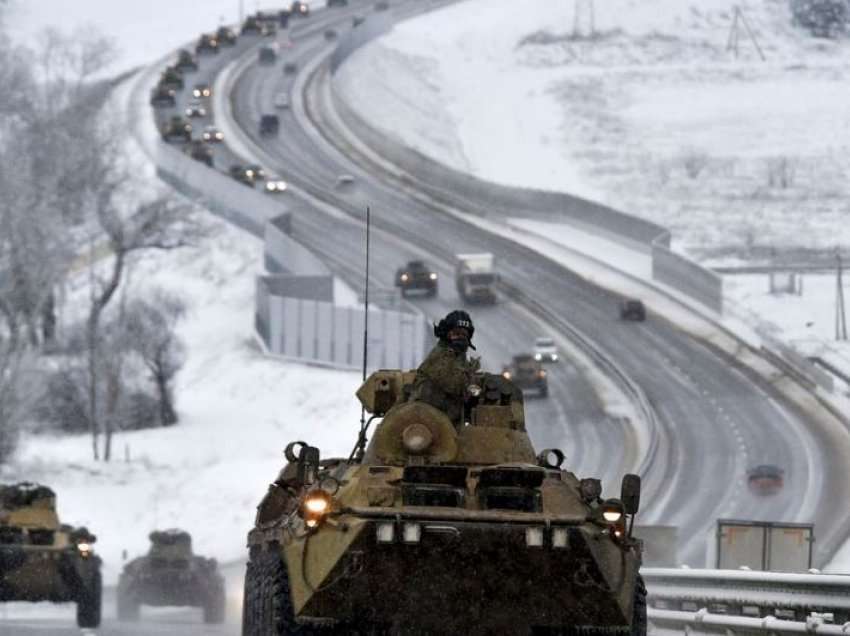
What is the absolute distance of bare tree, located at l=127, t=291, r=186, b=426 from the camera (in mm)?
67375

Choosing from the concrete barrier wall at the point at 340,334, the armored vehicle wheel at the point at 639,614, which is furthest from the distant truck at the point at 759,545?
the concrete barrier wall at the point at 340,334

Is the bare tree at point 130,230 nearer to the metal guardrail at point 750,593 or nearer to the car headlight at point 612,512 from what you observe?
the metal guardrail at point 750,593

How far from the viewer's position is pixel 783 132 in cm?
8825

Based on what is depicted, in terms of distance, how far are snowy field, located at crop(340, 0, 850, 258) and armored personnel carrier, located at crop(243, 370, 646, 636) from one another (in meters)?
49.8

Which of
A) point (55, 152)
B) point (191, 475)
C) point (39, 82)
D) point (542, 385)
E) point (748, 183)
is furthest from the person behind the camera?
point (39, 82)

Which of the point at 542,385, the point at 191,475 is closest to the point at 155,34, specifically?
the point at 542,385

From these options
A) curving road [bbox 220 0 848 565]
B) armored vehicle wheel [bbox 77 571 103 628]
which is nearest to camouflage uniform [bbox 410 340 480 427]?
armored vehicle wheel [bbox 77 571 103 628]

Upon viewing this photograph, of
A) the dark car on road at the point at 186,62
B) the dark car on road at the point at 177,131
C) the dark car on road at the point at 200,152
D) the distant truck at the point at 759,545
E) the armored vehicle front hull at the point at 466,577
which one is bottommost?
the dark car on road at the point at 200,152

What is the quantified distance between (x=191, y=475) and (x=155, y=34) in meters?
104

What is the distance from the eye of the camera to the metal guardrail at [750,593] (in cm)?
2067

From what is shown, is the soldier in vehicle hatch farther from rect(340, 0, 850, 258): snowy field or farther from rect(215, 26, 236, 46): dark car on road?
rect(215, 26, 236, 46): dark car on road

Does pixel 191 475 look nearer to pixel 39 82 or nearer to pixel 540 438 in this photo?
pixel 540 438

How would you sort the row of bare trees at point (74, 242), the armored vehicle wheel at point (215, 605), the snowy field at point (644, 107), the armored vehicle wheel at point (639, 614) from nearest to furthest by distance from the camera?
the armored vehicle wheel at point (639, 614) → the armored vehicle wheel at point (215, 605) → the row of bare trees at point (74, 242) → the snowy field at point (644, 107)

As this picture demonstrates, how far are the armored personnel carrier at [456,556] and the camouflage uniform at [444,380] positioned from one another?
121cm
